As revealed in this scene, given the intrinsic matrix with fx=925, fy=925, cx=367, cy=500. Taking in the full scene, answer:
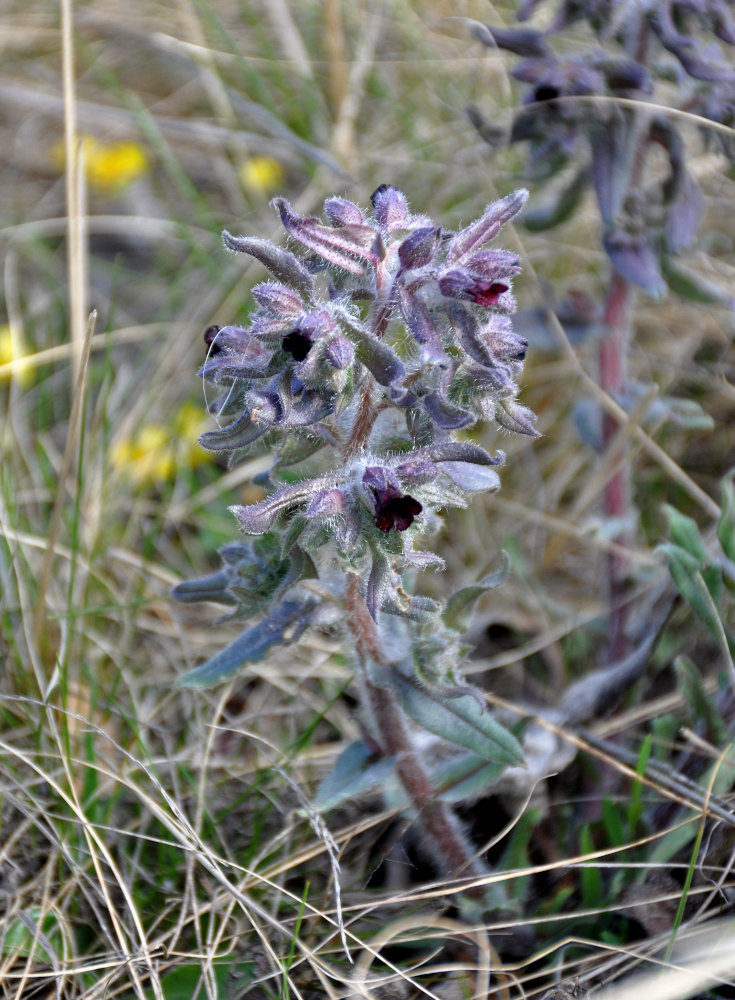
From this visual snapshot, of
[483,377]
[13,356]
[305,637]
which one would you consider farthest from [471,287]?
[13,356]

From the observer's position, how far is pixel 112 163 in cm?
562

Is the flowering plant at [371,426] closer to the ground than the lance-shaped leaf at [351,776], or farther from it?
farther from it

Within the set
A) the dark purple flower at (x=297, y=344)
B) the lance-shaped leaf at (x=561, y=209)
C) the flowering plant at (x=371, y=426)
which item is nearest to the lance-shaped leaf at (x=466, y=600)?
the flowering plant at (x=371, y=426)

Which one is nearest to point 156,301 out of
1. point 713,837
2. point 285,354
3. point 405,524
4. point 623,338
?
point 623,338

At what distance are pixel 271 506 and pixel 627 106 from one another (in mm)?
2155

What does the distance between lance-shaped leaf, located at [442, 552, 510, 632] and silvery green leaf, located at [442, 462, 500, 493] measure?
0.32m

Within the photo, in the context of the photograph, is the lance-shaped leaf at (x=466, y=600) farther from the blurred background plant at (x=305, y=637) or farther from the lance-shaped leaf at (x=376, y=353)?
the lance-shaped leaf at (x=376, y=353)

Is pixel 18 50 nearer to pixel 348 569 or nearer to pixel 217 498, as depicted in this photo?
pixel 217 498

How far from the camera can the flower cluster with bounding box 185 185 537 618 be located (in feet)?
7.16

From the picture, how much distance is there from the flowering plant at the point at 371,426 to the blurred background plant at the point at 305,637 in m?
0.40

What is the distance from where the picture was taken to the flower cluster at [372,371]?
218 cm

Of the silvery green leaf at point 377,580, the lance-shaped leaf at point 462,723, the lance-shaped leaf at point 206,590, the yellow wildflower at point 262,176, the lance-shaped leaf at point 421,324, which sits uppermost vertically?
the lance-shaped leaf at point 421,324

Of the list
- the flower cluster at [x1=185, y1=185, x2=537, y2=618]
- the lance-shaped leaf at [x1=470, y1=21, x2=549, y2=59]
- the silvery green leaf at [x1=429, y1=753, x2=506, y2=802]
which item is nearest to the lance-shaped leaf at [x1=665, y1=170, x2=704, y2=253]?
the lance-shaped leaf at [x1=470, y1=21, x2=549, y2=59]

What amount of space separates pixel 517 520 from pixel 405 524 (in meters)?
2.35
